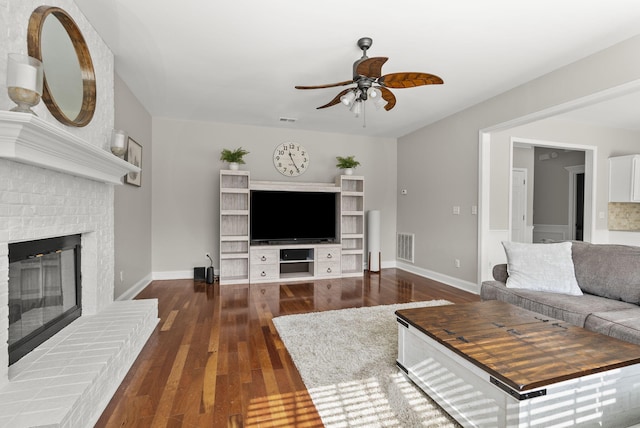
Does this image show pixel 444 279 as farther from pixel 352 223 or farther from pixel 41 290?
pixel 41 290

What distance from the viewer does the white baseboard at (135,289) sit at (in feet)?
11.4

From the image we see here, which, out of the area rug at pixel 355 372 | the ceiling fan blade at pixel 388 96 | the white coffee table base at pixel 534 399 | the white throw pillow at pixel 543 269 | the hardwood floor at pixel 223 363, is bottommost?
the hardwood floor at pixel 223 363

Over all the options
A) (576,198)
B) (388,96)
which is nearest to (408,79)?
(388,96)

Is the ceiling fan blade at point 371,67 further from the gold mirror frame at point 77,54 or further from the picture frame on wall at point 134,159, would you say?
the picture frame on wall at point 134,159

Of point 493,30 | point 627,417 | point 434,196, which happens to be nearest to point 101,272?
point 627,417

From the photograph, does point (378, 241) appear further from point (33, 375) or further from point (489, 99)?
point (33, 375)

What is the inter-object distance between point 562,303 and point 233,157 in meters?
4.21

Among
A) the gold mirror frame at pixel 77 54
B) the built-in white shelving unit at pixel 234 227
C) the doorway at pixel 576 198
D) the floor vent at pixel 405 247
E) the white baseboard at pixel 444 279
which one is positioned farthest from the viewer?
the doorway at pixel 576 198

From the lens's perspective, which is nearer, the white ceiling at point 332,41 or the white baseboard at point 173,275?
Answer: the white ceiling at point 332,41

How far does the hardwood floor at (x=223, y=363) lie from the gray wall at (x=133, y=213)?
0.41 meters

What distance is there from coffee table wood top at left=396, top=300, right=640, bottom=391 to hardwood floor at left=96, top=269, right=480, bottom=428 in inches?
33.9

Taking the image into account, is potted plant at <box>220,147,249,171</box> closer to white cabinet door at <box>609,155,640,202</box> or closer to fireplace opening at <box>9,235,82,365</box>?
fireplace opening at <box>9,235,82,365</box>

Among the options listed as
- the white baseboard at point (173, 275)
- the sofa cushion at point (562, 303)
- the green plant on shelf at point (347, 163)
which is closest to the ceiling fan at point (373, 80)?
the sofa cushion at point (562, 303)

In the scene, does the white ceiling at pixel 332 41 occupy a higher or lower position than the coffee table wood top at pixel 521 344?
higher
